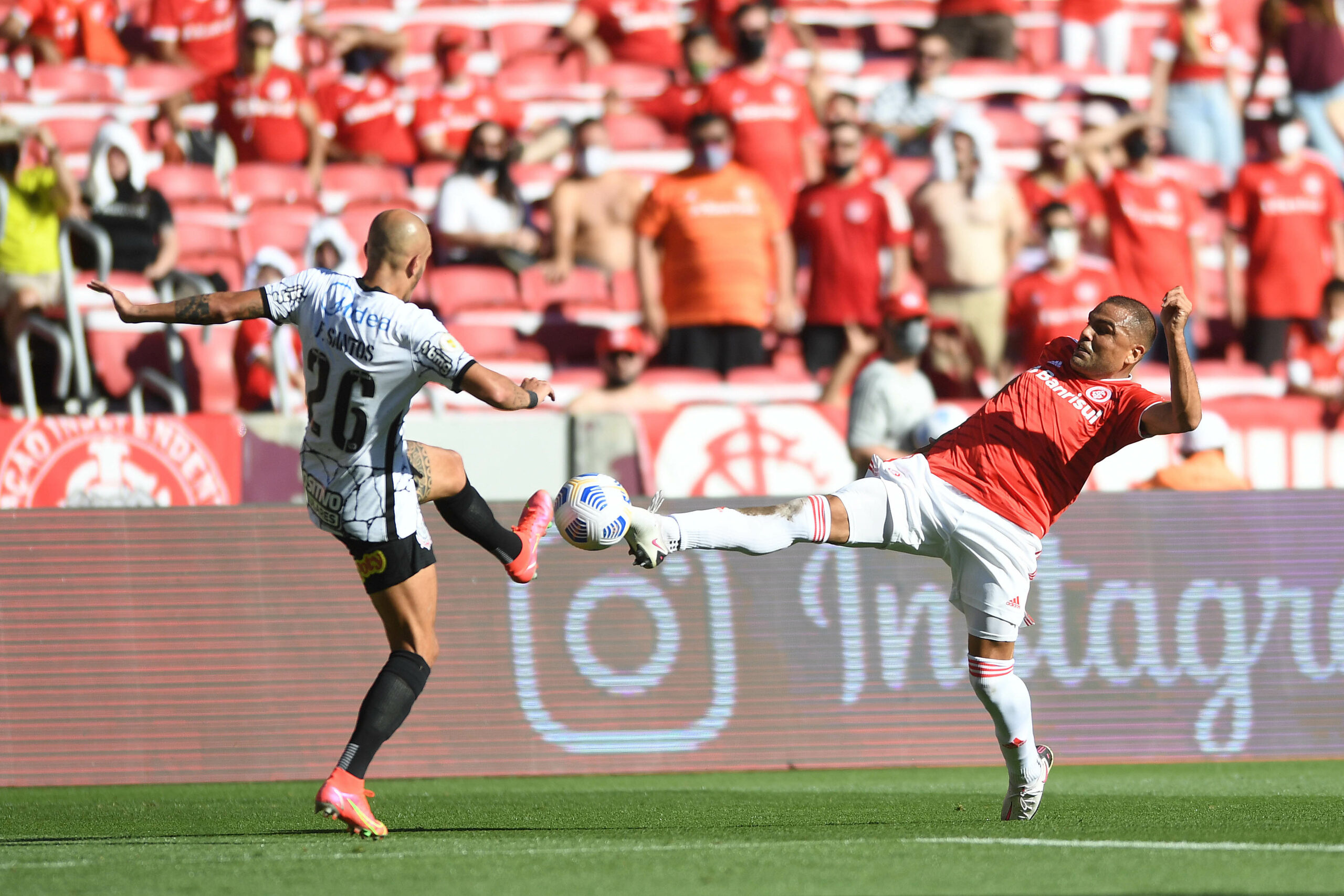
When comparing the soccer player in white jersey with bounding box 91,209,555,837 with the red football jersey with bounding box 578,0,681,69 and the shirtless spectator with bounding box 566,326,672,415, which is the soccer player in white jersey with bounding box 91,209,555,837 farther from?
the red football jersey with bounding box 578,0,681,69

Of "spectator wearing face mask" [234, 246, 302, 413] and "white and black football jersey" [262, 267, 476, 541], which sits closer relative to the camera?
"white and black football jersey" [262, 267, 476, 541]

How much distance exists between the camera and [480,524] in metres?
6.21

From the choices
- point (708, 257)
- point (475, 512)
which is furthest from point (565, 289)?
point (475, 512)

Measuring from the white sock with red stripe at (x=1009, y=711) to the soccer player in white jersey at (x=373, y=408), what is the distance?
6.24 feet

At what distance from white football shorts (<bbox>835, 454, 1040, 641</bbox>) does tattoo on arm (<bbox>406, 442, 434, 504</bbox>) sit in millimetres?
1502

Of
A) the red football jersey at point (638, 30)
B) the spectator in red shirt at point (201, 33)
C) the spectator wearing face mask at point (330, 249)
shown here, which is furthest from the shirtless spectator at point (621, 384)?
the spectator in red shirt at point (201, 33)

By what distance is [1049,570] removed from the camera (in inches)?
368

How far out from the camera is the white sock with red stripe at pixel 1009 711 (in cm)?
611

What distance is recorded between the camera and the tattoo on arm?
6113 mm

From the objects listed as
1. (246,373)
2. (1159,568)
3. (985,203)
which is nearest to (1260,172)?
(985,203)

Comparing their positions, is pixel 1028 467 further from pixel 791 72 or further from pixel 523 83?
pixel 523 83

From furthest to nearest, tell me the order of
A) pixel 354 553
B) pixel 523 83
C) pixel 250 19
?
pixel 523 83 < pixel 250 19 < pixel 354 553

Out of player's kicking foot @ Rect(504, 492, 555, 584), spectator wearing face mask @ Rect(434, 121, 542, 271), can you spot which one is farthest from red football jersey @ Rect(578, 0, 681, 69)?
player's kicking foot @ Rect(504, 492, 555, 584)

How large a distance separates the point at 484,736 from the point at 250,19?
7433mm
